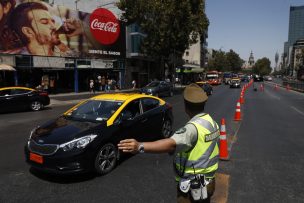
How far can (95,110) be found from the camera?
6.93 metres

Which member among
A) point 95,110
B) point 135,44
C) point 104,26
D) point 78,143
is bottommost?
point 78,143

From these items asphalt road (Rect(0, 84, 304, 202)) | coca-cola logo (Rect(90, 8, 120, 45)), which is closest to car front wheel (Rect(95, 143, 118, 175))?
asphalt road (Rect(0, 84, 304, 202))

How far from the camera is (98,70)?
119ft

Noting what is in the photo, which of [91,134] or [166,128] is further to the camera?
[166,128]

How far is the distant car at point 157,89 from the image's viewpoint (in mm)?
25742

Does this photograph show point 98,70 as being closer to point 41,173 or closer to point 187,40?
point 187,40

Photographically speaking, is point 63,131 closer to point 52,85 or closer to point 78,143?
point 78,143

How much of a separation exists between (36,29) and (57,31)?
7.90 ft

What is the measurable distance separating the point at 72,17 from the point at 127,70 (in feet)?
39.9

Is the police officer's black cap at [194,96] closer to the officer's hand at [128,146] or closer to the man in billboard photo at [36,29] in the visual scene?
the officer's hand at [128,146]

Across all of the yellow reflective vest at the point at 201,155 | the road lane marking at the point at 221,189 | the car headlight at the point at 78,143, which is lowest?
the road lane marking at the point at 221,189

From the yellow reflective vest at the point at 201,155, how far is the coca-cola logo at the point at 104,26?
32647mm

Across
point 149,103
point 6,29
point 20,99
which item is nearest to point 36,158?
point 149,103

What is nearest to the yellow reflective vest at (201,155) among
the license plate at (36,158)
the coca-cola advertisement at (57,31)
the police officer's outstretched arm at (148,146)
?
the police officer's outstretched arm at (148,146)
